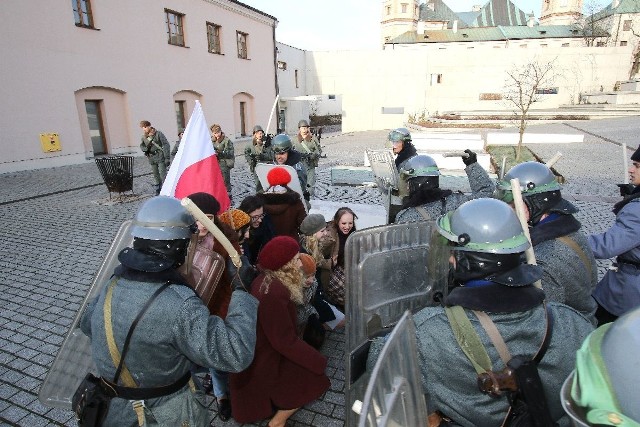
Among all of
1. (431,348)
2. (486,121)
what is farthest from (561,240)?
(486,121)

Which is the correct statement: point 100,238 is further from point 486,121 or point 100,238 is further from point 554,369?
point 486,121

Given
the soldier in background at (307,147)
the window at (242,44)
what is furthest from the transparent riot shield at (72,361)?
the window at (242,44)

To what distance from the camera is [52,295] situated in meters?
4.73

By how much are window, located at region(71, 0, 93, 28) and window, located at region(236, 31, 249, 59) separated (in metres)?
9.31

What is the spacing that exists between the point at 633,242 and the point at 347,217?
2231 mm

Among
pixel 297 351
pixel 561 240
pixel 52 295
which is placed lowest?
pixel 52 295

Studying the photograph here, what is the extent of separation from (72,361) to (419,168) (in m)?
2.93

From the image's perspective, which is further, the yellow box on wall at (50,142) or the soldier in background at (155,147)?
the yellow box on wall at (50,142)

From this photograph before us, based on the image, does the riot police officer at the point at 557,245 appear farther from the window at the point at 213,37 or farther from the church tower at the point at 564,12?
the church tower at the point at 564,12

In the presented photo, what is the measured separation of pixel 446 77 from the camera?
92.8 feet

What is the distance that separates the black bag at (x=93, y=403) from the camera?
5.80 feet

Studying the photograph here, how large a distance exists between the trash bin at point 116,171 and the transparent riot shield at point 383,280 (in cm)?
846

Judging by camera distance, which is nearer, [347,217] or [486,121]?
[347,217]

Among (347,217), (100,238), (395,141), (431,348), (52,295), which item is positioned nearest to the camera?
(431,348)
